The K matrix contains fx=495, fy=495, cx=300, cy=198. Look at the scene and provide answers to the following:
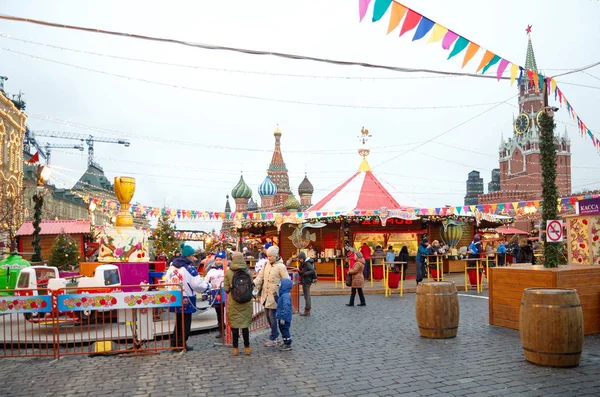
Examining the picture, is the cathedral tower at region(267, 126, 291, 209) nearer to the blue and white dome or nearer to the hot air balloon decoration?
the blue and white dome

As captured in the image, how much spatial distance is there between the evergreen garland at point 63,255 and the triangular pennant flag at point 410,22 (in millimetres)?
17194

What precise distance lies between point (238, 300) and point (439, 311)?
3.28 meters

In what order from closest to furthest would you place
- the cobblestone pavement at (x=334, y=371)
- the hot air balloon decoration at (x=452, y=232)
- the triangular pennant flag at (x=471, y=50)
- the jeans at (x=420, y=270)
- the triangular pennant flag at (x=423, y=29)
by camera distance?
the cobblestone pavement at (x=334, y=371), the triangular pennant flag at (x=423, y=29), the triangular pennant flag at (x=471, y=50), the jeans at (x=420, y=270), the hot air balloon decoration at (x=452, y=232)

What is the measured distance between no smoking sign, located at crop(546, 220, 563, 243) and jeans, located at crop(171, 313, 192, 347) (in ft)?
21.5

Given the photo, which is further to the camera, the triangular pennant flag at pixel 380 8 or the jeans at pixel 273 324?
the jeans at pixel 273 324

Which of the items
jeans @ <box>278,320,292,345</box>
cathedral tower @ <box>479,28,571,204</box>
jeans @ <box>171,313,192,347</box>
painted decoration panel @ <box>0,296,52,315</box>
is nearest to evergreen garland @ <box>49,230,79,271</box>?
painted decoration panel @ <box>0,296,52,315</box>

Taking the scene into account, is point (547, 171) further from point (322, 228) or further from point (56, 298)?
point (322, 228)

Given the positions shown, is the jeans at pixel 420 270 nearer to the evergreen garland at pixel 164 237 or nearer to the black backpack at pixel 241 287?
the black backpack at pixel 241 287

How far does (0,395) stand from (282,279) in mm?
4158

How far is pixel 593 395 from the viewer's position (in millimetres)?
5066

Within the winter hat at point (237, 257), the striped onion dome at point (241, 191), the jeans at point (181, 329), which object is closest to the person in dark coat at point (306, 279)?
the jeans at point (181, 329)

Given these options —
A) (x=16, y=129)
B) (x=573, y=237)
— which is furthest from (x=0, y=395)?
(x=16, y=129)

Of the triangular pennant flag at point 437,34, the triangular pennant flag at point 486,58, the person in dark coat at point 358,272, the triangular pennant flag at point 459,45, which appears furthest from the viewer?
the person in dark coat at point 358,272

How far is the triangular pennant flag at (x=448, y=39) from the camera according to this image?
741cm
